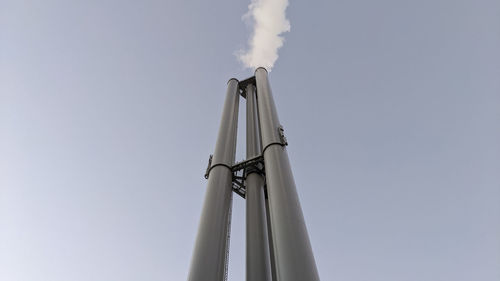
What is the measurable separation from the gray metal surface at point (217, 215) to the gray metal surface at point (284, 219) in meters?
1.75

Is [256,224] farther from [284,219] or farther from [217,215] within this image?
[284,219]

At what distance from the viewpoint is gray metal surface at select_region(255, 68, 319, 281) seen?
700 cm

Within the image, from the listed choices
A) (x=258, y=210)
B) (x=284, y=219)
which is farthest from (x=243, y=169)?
(x=284, y=219)

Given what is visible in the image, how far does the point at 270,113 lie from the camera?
13.1 metres

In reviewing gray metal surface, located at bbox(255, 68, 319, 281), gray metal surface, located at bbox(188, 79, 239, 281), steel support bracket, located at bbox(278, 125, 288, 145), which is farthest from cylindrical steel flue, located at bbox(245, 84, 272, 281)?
steel support bracket, located at bbox(278, 125, 288, 145)

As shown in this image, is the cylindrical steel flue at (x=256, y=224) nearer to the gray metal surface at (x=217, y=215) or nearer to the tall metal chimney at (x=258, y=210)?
the tall metal chimney at (x=258, y=210)

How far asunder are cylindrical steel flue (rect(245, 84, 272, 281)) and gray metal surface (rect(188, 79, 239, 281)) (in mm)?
828

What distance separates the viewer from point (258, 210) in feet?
37.2

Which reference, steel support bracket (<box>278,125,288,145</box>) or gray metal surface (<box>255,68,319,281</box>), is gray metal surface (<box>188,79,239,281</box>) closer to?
gray metal surface (<box>255,68,319,281</box>)

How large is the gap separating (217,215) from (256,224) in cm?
182

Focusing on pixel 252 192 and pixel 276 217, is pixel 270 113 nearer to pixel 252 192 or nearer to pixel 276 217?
pixel 252 192

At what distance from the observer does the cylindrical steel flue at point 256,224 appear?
952 centimetres

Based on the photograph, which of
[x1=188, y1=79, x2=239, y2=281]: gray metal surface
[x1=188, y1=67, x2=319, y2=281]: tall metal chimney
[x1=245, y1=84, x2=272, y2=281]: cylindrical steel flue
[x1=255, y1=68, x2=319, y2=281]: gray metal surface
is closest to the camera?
[x1=255, y1=68, x2=319, y2=281]: gray metal surface

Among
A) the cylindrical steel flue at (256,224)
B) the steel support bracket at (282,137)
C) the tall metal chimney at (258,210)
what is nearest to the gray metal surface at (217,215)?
the tall metal chimney at (258,210)
